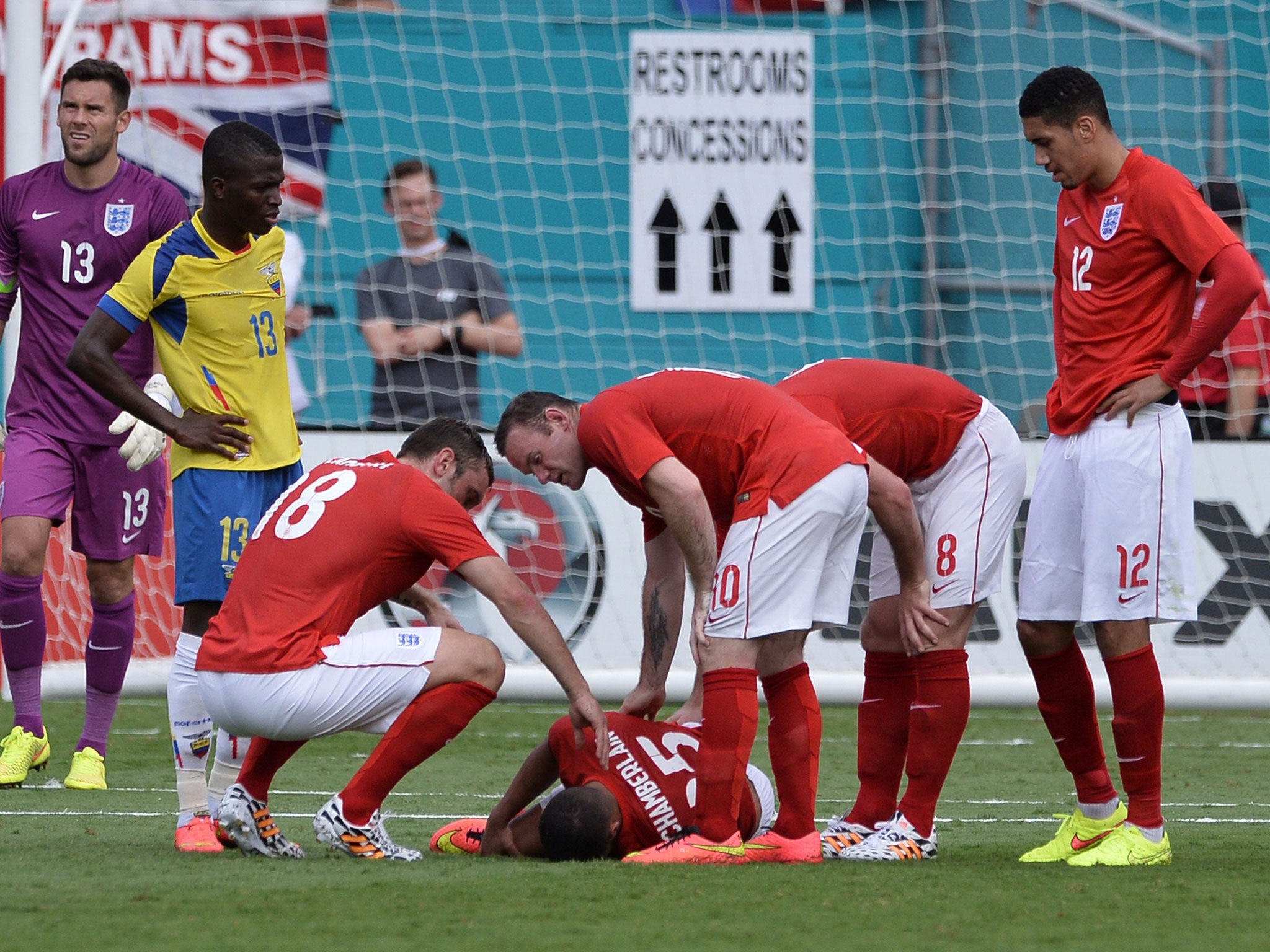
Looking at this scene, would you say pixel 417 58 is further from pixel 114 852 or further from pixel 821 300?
pixel 114 852

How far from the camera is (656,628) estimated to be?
4.30 metres

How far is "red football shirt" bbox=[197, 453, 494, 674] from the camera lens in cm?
394

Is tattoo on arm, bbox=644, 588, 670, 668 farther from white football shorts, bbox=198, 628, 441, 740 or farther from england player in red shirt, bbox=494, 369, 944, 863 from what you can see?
white football shorts, bbox=198, 628, 441, 740

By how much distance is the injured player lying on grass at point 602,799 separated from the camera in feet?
13.2

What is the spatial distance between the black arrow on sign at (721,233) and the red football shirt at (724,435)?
5364 millimetres

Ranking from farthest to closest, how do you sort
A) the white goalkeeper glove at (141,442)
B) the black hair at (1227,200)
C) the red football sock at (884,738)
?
1. the black hair at (1227,200)
2. the white goalkeeper glove at (141,442)
3. the red football sock at (884,738)

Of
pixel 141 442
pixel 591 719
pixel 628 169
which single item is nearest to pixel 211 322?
pixel 141 442

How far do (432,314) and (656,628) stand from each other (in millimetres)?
5038

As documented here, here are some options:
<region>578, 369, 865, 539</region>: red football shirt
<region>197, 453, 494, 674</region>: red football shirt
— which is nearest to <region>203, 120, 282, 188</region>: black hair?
<region>197, 453, 494, 674</region>: red football shirt

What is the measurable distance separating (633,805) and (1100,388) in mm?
1455

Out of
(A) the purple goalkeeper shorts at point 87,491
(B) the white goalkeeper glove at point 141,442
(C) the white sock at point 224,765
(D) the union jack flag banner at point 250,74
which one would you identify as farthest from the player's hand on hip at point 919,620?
(D) the union jack flag banner at point 250,74

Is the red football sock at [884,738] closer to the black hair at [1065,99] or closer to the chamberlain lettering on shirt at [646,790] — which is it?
the chamberlain lettering on shirt at [646,790]

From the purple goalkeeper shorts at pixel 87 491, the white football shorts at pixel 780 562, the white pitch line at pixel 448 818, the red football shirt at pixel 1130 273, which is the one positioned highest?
the red football shirt at pixel 1130 273

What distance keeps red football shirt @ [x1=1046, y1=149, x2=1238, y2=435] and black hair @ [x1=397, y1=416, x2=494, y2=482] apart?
1.39 meters
